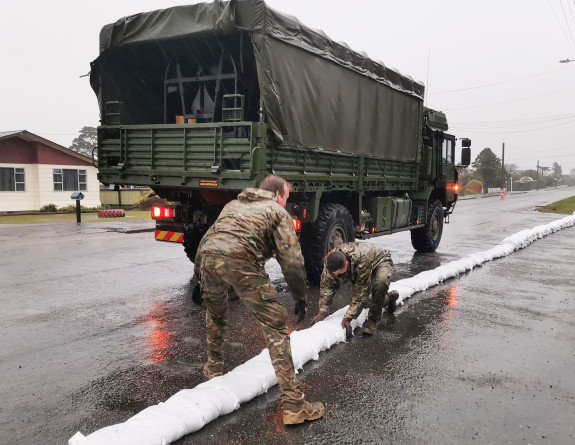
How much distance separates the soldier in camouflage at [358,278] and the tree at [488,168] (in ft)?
217

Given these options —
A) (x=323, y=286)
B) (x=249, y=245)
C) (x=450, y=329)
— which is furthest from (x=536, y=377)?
(x=249, y=245)

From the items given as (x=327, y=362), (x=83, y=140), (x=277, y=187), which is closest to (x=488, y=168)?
(x=83, y=140)

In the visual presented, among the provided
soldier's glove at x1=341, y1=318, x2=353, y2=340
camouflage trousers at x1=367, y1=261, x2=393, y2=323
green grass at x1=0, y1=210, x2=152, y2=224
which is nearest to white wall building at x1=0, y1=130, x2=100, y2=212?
green grass at x1=0, y1=210, x2=152, y2=224

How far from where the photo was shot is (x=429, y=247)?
1155 cm

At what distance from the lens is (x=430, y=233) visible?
1155cm

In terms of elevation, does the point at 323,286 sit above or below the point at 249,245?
below

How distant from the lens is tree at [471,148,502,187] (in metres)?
66.8

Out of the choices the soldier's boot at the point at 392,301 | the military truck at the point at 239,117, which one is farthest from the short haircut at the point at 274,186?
the soldier's boot at the point at 392,301

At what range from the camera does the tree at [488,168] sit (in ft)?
219

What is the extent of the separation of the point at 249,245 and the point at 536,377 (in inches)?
105

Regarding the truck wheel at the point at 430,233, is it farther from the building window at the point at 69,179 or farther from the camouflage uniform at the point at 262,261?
the building window at the point at 69,179

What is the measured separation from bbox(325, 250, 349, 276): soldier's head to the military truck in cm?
171

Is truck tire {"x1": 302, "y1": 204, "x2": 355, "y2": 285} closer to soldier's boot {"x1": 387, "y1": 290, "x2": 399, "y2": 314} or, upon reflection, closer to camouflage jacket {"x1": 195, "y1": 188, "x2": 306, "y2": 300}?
soldier's boot {"x1": 387, "y1": 290, "x2": 399, "y2": 314}

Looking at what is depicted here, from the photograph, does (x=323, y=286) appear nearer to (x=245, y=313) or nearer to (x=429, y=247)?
(x=245, y=313)
